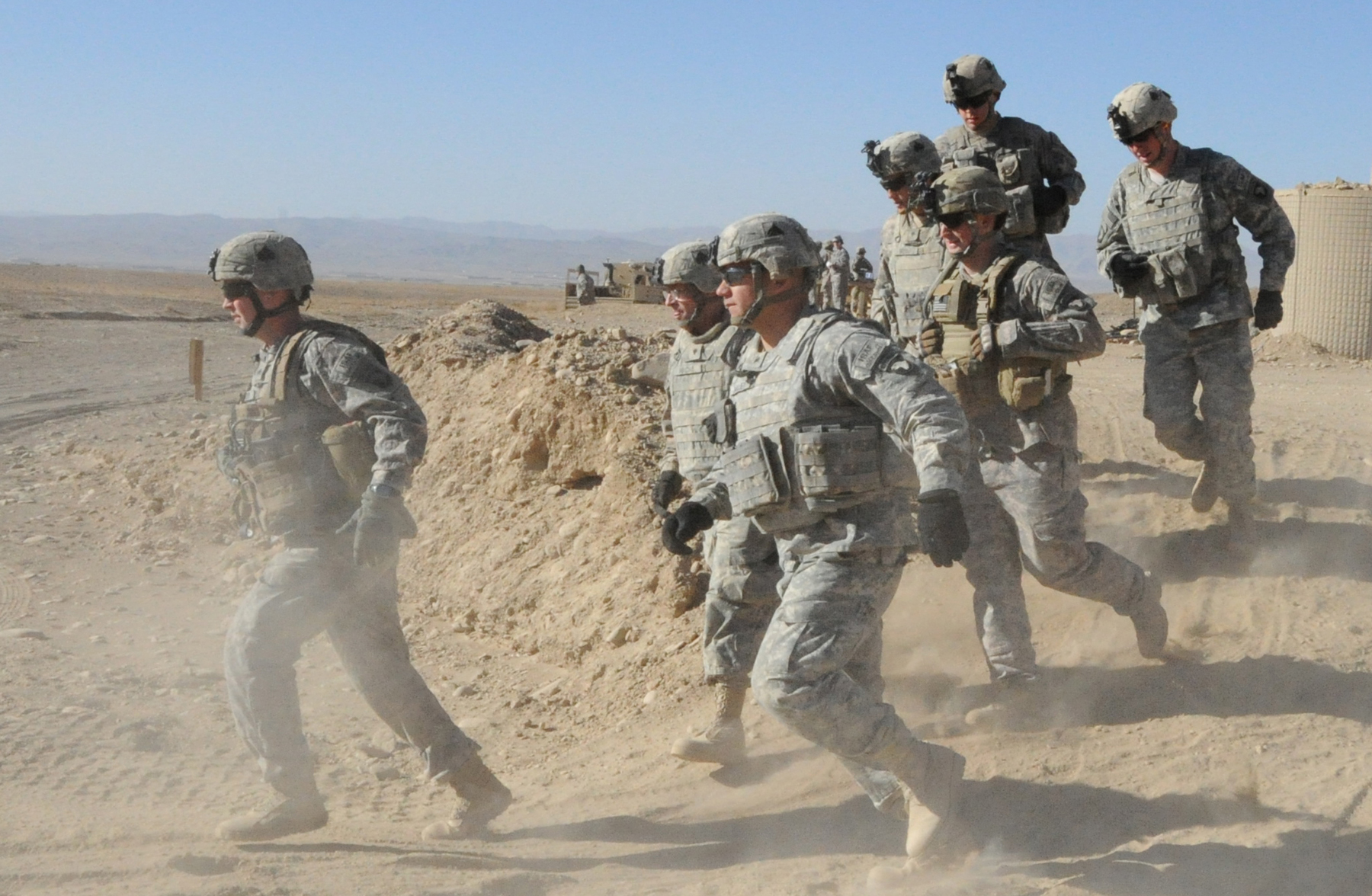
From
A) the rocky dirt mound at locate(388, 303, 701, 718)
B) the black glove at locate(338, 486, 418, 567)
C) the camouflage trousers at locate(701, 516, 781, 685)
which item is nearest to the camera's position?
the black glove at locate(338, 486, 418, 567)

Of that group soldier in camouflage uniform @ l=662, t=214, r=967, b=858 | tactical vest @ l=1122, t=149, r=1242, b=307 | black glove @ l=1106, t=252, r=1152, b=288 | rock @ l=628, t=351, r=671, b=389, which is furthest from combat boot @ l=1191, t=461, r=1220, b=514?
soldier in camouflage uniform @ l=662, t=214, r=967, b=858

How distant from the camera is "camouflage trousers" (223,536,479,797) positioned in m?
4.96

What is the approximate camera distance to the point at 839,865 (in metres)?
4.80

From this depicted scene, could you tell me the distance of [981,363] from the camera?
233 inches

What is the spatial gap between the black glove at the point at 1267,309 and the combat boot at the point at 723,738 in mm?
3363

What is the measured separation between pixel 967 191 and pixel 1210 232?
6.46 ft

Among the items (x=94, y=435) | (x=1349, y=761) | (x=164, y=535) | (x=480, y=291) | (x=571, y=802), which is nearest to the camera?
(x=1349, y=761)

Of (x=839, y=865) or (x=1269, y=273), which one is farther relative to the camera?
(x=1269, y=273)

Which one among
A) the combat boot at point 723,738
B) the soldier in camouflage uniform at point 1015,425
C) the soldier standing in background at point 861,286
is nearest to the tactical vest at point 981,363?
the soldier in camouflage uniform at point 1015,425

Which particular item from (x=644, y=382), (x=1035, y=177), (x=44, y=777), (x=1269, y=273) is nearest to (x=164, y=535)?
(x=644, y=382)

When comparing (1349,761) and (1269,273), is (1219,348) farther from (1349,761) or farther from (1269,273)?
(1349,761)

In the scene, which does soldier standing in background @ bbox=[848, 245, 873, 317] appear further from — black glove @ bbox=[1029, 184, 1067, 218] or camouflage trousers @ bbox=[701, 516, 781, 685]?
camouflage trousers @ bbox=[701, 516, 781, 685]

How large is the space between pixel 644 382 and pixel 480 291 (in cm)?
8225

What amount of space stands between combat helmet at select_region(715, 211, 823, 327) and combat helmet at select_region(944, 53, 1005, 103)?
275 cm
